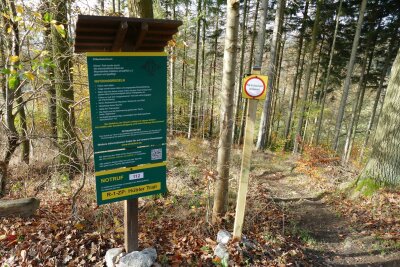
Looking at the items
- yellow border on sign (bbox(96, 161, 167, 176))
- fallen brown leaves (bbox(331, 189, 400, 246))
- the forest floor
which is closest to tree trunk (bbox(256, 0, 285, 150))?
the forest floor

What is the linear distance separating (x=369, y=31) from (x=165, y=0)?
11.8m

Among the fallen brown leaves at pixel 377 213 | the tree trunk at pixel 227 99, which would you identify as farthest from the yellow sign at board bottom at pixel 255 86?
the fallen brown leaves at pixel 377 213

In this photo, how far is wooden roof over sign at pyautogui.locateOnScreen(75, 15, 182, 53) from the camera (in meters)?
2.53

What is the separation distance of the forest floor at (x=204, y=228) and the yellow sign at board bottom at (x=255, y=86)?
1.57 m

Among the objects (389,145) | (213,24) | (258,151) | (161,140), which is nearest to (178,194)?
(161,140)

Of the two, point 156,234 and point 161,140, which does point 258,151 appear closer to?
point 156,234

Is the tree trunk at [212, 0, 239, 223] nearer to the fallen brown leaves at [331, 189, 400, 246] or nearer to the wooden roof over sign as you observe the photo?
the wooden roof over sign

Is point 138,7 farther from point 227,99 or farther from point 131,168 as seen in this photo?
point 131,168

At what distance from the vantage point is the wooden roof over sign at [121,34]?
8.30ft

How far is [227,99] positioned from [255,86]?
846 mm

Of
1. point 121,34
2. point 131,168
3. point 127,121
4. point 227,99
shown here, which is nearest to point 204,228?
point 131,168

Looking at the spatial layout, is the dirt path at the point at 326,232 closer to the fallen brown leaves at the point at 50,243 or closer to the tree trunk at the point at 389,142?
Result: the tree trunk at the point at 389,142

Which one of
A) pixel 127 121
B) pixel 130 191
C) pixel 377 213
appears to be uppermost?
pixel 127 121

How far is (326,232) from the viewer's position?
5195mm
